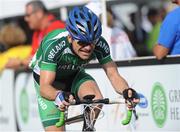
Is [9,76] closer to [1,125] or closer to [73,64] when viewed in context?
[1,125]

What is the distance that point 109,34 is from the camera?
1037 cm

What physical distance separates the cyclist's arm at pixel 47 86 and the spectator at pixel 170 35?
2.13 m

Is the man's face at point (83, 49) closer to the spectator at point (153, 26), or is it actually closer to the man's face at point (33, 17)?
the man's face at point (33, 17)

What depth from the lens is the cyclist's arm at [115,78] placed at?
23.9 ft

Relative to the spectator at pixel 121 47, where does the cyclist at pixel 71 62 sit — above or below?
below

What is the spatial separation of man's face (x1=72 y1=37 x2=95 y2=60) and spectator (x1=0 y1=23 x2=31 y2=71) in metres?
5.00

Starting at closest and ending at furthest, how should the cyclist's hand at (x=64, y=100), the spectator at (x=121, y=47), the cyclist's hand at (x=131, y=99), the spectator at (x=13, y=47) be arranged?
the cyclist's hand at (x=64, y=100) → the cyclist's hand at (x=131, y=99) → the spectator at (x=121, y=47) → the spectator at (x=13, y=47)

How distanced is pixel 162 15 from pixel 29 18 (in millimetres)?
3982

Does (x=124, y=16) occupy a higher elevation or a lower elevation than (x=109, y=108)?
higher

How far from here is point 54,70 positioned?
727 cm

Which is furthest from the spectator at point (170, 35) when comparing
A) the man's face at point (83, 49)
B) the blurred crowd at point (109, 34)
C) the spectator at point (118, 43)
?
the man's face at point (83, 49)

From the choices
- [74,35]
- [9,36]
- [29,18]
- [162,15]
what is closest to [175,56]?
[74,35]

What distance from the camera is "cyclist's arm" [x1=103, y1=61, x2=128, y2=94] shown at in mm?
7285

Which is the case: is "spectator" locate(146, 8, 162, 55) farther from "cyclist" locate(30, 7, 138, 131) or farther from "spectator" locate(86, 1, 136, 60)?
"cyclist" locate(30, 7, 138, 131)
